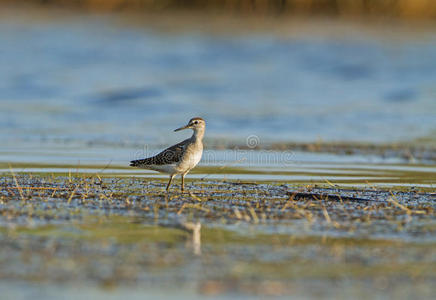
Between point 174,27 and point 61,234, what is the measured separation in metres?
28.4

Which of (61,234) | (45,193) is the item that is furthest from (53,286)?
(45,193)

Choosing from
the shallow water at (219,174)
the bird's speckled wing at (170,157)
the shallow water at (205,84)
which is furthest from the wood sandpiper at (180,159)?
the shallow water at (205,84)

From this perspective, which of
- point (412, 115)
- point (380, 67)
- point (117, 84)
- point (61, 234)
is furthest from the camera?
point (380, 67)

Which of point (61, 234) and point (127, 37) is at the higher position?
point (127, 37)

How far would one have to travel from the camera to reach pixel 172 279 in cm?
595

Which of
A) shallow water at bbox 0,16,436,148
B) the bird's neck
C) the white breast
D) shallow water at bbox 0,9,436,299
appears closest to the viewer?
shallow water at bbox 0,9,436,299

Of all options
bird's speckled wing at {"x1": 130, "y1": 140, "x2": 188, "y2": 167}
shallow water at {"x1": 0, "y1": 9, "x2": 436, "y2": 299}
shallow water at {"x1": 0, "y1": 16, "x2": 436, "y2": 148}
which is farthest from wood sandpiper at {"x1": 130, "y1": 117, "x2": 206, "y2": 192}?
shallow water at {"x1": 0, "y1": 16, "x2": 436, "y2": 148}

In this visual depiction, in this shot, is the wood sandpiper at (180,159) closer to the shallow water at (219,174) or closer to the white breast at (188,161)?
the white breast at (188,161)

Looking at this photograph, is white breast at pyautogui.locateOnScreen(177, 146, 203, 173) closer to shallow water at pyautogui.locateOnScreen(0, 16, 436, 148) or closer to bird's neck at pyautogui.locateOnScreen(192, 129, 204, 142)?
bird's neck at pyautogui.locateOnScreen(192, 129, 204, 142)

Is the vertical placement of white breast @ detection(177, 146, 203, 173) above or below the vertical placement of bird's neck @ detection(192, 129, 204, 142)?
below

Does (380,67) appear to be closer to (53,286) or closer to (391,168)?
(391,168)

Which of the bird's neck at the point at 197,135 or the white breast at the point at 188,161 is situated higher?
the bird's neck at the point at 197,135

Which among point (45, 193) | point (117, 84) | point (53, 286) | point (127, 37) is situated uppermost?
point (127, 37)

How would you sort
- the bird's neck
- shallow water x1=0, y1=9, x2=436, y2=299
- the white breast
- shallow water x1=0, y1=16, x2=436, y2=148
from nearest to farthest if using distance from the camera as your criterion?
shallow water x1=0, y1=9, x2=436, y2=299 < the white breast < the bird's neck < shallow water x1=0, y1=16, x2=436, y2=148
